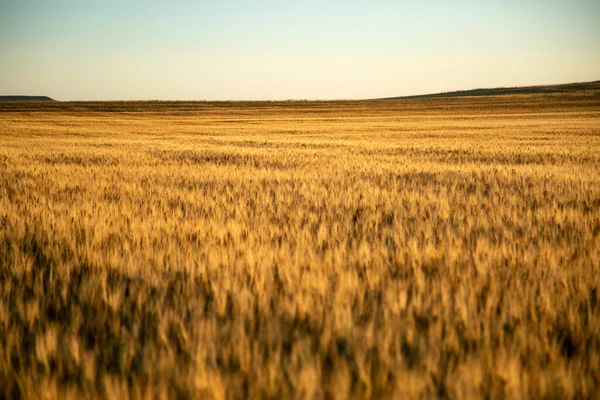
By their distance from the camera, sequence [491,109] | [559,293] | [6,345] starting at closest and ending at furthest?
[6,345] < [559,293] < [491,109]

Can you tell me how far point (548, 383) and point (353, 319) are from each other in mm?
757

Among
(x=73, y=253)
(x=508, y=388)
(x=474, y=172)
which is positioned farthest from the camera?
(x=474, y=172)

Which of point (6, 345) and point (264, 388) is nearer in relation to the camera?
point (264, 388)

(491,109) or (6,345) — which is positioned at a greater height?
(491,109)

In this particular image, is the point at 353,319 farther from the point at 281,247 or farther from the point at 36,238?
the point at 36,238

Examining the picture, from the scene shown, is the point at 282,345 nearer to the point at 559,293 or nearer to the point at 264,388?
the point at 264,388

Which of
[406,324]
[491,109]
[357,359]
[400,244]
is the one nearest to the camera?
[357,359]

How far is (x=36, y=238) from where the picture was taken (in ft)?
11.0

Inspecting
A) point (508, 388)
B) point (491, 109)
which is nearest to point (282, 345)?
point (508, 388)

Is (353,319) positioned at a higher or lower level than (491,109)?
lower

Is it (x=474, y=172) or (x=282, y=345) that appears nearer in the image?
(x=282, y=345)

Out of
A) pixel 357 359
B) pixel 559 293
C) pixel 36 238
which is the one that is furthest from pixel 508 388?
pixel 36 238

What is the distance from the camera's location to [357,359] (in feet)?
4.78

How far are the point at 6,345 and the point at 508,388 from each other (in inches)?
69.6
